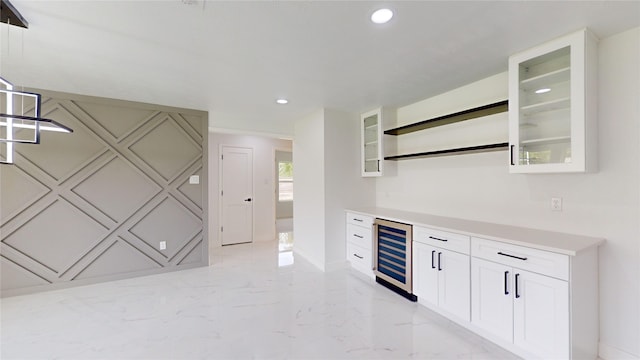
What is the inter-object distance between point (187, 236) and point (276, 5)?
3496 mm

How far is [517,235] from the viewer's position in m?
2.14

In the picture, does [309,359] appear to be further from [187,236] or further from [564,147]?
[187,236]

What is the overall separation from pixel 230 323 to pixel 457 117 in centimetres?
316

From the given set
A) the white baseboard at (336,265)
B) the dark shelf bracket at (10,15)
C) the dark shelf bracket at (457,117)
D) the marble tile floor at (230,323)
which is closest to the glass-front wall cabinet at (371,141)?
the dark shelf bracket at (457,117)

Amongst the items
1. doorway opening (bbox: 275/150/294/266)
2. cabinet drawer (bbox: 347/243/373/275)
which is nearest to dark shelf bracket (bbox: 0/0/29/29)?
cabinet drawer (bbox: 347/243/373/275)

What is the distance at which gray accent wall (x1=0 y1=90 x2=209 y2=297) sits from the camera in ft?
10.3

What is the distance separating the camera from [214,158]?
547 cm

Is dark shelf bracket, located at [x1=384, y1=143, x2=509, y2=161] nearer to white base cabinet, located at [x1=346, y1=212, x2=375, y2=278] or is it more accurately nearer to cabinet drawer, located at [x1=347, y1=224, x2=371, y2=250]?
white base cabinet, located at [x1=346, y1=212, x2=375, y2=278]

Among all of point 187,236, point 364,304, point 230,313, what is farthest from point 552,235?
point 187,236

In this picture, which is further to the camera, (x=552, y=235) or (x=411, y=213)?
(x=411, y=213)

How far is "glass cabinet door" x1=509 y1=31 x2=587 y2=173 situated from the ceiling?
152mm

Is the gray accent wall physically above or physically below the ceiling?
below

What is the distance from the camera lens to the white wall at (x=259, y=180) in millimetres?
5473

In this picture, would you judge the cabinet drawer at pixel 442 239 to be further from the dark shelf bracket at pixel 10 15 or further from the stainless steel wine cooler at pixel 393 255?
the dark shelf bracket at pixel 10 15
